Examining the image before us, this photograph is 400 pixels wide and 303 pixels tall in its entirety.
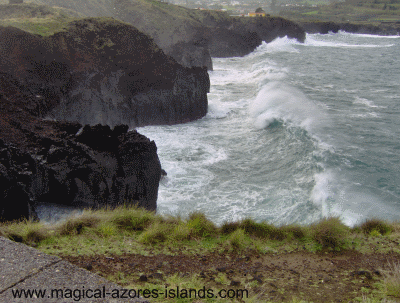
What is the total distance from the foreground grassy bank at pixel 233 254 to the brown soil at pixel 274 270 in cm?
1

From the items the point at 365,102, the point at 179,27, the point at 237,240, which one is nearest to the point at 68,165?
the point at 237,240

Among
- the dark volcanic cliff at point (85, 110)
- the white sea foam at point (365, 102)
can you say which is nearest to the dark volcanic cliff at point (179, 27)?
the dark volcanic cliff at point (85, 110)

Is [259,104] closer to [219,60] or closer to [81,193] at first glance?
[81,193]

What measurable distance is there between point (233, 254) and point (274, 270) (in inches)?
26.2

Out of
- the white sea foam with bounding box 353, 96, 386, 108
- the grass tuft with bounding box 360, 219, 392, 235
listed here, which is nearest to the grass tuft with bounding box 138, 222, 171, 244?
the grass tuft with bounding box 360, 219, 392, 235

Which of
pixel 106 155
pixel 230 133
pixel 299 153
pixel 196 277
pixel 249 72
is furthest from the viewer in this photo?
pixel 249 72

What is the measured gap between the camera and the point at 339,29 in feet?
289

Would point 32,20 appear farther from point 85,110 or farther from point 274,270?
point 274,270

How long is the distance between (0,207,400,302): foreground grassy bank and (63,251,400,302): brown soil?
0.04 feet

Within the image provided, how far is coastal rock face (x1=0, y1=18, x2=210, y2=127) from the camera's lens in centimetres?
1361

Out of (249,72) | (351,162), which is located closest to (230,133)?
(351,162)

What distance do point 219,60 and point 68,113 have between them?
115 ft

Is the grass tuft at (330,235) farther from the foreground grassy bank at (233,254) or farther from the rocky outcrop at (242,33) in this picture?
the rocky outcrop at (242,33)

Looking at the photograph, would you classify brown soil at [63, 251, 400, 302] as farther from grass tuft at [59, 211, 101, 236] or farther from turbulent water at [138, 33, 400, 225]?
turbulent water at [138, 33, 400, 225]
